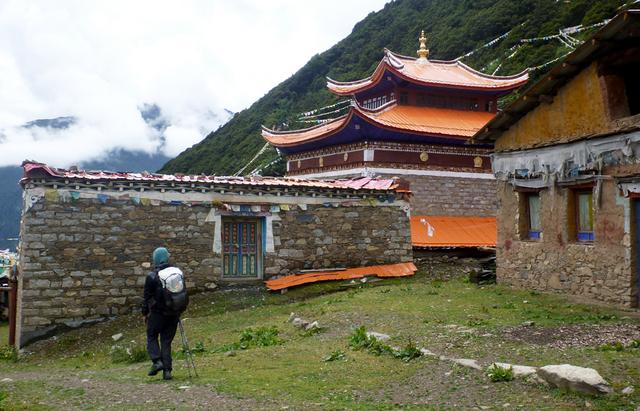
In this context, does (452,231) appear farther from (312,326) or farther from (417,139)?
(312,326)

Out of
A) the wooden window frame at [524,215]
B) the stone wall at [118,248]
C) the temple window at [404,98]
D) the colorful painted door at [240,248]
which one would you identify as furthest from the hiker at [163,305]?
the temple window at [404,98]

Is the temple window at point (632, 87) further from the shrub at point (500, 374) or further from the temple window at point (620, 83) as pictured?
the shrub at point (500, 374)

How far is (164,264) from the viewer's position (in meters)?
7.83

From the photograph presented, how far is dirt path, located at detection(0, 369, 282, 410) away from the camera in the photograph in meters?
6.28

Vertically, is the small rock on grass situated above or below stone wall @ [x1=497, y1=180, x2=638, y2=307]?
below

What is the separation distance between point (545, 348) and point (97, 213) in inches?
385

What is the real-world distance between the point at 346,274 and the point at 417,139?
858 centimetres

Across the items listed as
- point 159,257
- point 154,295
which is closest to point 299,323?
point 154,295

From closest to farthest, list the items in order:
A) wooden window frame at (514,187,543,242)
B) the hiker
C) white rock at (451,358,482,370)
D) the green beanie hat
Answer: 1. white rock at (451,358,482,370)
2. the hiker
3. the green beanie hat
4. wooden window frame at (514,187,543,242)

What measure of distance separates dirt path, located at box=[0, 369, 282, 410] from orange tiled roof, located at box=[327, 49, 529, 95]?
19.4 metres

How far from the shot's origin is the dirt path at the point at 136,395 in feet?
20.6

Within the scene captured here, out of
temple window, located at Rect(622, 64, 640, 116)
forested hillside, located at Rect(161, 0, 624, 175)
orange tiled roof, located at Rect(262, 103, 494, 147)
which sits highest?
forested hillside, located at Rect(161, 0, 624, 175)

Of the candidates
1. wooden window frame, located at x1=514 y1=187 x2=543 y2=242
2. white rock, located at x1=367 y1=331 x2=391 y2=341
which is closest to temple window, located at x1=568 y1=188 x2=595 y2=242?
wooden window frame, located at x1=514 y1=187 x2=543 y2=242

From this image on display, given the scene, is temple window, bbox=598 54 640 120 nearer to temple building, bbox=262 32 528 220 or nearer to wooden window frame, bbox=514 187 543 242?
wooden window frame, bbox=514 187 543 242
